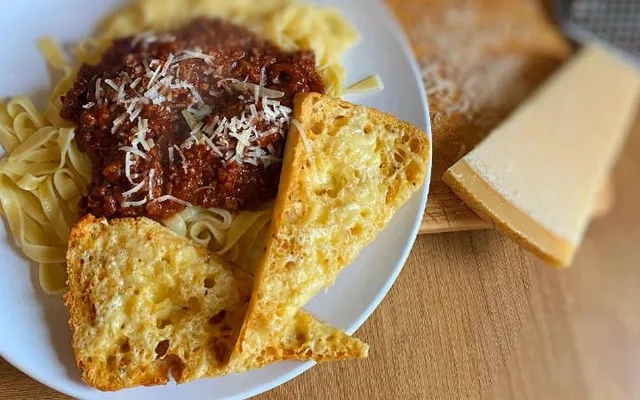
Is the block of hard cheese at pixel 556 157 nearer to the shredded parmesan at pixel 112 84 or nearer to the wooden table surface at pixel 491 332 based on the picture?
the wooden table surface at pixel 491 332

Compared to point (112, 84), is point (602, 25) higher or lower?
lower

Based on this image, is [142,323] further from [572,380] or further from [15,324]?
[572,380]

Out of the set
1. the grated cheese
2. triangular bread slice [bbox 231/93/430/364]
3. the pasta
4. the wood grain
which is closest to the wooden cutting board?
the wood grain

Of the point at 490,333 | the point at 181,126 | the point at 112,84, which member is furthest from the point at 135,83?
the point at 490,333

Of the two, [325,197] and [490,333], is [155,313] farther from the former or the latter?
[490,333]

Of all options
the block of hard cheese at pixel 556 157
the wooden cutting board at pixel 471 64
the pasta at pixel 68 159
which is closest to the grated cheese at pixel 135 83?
the pasta at pixel 68 159

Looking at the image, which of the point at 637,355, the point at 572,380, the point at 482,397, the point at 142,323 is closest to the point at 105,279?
the point at 142,323
